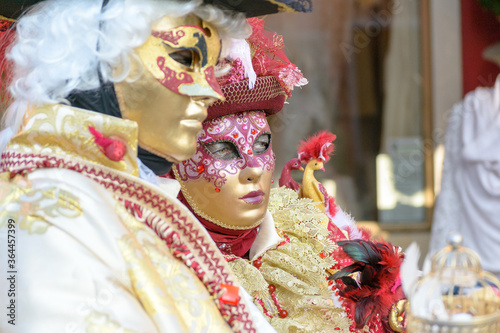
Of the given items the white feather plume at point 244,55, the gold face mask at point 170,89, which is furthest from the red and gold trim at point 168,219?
the white feather plume at point 244,55

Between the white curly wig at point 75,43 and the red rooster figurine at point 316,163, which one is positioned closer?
the white curly wig at point 75,43

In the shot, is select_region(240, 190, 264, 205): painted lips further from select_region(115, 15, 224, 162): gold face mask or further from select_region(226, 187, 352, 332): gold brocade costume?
select_region(115, 15, 224, 162): gold face mask

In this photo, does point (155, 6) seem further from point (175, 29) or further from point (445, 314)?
A: point (445, 314)

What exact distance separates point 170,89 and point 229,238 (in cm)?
71

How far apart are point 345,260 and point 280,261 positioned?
0.22m

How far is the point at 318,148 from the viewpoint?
229 cm

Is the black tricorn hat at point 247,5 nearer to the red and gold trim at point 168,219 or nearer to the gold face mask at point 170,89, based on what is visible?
the gold face mask at point 170,89

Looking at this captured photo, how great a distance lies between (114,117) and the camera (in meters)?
1.24

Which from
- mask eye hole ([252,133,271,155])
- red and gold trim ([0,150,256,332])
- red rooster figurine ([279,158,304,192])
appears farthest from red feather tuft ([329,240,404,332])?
red rooster figurine ([279,158,304,192])

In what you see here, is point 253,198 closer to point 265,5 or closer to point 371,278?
point 371,278

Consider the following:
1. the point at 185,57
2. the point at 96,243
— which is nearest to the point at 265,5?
the point at 185,57

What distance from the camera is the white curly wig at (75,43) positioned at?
4.23 ft

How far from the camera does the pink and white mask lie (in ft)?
6.00

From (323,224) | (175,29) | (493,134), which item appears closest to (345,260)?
(323,224)
